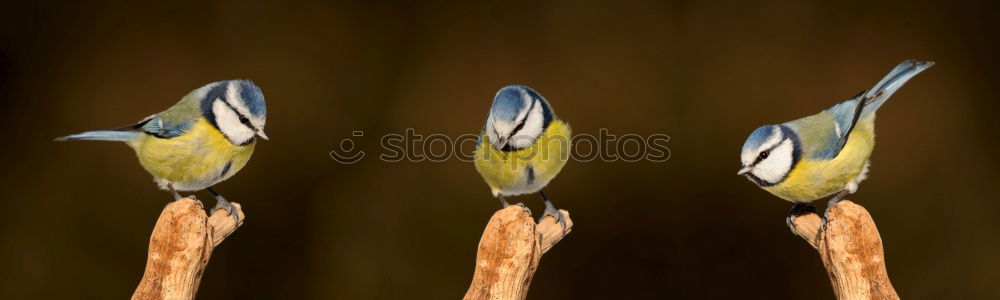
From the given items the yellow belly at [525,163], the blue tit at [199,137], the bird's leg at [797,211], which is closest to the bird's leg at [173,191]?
the blue tit at [199,137]

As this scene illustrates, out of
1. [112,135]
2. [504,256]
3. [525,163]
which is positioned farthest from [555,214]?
[112,135]

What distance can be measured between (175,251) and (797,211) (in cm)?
142

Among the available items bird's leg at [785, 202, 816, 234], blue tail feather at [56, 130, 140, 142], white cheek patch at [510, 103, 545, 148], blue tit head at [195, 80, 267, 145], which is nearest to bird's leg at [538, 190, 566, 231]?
white cheek patch at [510, 103, 545, 148]

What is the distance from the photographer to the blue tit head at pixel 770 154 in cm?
200

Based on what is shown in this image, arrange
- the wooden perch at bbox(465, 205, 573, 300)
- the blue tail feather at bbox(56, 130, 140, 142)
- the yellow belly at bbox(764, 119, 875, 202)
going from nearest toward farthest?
the wooden perch at bbox(465, 205, 573, 300), the yellow belly at bbox(764, 119, 875, 202), the blue tail feather at bbox(56, 130, 140, 142)

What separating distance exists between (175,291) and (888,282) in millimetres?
1522

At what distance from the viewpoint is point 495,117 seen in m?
1.97

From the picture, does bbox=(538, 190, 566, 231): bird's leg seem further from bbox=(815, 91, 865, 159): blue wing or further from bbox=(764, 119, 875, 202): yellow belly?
bbox=(815, 91, 865, 159): blue wing

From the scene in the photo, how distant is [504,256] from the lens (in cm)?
195

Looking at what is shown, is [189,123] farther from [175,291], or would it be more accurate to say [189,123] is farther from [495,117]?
[495,117]

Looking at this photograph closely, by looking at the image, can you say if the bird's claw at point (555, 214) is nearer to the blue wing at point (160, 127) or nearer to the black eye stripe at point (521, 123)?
the black eye stripe at point (521, 123)

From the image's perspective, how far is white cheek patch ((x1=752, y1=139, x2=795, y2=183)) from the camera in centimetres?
204

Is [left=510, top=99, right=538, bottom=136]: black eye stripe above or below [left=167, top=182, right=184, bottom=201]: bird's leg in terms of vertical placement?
above

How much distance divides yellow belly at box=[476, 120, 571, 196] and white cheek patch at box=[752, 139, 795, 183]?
1.44 ft
